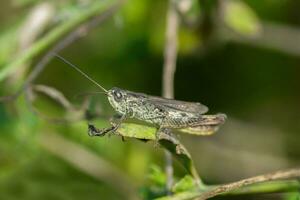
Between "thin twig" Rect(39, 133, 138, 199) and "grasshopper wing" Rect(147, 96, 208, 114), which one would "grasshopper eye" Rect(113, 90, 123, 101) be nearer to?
"grasshopper wing" Rect(147, 96, 208, 114)

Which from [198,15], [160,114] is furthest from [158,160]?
[160,114]

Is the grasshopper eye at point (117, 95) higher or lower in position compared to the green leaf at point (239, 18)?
lower

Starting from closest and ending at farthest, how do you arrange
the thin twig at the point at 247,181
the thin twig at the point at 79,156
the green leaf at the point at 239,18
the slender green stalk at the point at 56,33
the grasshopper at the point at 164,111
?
the thin twig at the point at 247,181 < the grasshopper at the point at 164,111 < the slender green stalk at the point at 56,33 < the green leaf at the point at 239,18 < the thin twig at the point at 79,156

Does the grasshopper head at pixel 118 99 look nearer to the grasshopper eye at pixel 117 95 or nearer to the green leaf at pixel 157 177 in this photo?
the grasshopper eye at pixel 117 95

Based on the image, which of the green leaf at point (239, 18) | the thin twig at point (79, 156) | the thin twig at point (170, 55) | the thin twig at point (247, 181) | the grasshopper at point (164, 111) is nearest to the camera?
the thin twig at point (247, 181)

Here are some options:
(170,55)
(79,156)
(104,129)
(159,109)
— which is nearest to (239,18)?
(170,55)

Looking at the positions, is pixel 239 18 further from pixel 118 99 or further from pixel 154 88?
pixel 118 99

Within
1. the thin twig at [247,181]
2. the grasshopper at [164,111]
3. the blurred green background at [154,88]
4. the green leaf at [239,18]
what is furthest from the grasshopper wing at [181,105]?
the green leaf at [239,18]
